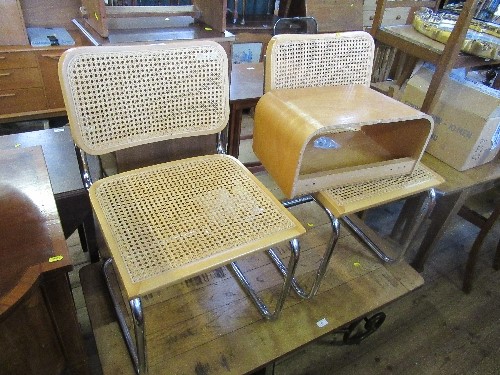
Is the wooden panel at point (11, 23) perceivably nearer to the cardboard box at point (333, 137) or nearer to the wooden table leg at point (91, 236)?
the wooden table leg at point (91, 236)

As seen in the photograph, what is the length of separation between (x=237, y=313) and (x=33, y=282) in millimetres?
677

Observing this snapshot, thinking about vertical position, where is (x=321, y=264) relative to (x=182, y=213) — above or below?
below

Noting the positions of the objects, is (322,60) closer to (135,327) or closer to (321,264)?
(321,264)

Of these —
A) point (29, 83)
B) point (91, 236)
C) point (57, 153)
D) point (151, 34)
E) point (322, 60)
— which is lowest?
point (91, 236)

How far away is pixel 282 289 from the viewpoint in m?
1.06

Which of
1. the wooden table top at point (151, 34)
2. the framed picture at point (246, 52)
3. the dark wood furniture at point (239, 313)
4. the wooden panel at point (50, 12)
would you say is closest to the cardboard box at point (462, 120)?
the dark wood furniture at point (239, 313)

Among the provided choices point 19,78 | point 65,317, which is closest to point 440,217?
point 65,317

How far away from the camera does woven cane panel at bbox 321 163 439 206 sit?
104cm

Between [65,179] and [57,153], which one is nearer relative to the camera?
[65,179]

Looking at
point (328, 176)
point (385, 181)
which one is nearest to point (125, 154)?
point (328, 176)

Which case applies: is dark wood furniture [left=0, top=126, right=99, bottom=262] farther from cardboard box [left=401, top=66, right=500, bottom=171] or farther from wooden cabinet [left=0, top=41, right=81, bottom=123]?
cardboard box [left=401, top=66, right=500, bottom=171]

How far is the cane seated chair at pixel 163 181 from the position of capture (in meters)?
0.80

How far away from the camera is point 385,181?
1.13 m

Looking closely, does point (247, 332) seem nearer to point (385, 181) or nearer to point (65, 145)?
point (385, 181)
